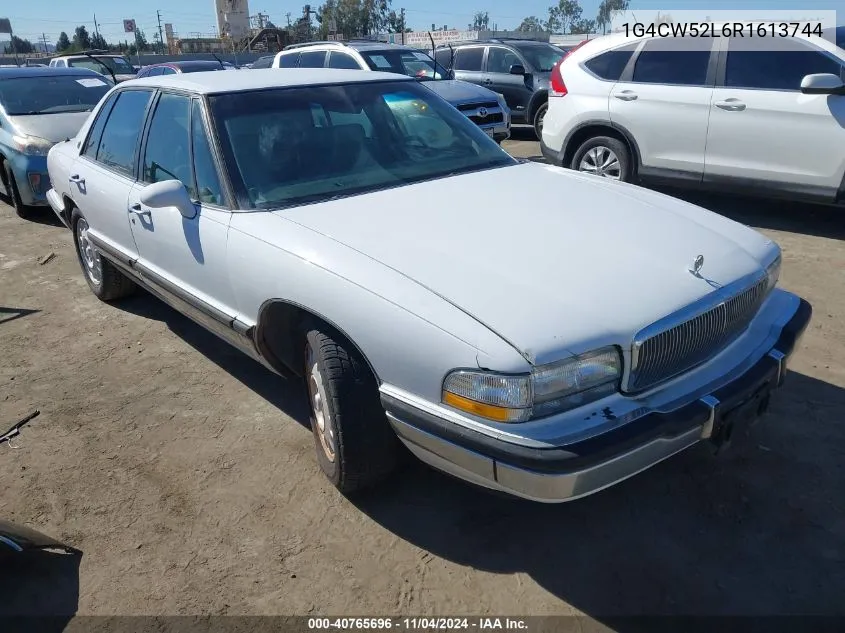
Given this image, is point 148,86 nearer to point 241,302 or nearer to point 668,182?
point 241,302

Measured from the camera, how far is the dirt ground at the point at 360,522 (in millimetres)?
2441

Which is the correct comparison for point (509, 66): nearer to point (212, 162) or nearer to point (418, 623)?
point (212, 162)

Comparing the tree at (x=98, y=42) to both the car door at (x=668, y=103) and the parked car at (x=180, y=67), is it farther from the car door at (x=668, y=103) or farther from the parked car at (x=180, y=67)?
the car door at (x=668, y=103)

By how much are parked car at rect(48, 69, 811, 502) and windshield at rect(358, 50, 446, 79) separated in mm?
6558

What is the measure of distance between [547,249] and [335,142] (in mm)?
1383

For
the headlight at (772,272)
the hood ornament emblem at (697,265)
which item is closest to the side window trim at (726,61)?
the headlight at (772,272)

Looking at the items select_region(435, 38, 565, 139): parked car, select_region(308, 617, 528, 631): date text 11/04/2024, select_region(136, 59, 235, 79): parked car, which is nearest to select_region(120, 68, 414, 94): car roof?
select_region(308, 617, 528, 631): date text 11/04/2024

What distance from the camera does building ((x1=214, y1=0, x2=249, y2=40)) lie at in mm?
64125

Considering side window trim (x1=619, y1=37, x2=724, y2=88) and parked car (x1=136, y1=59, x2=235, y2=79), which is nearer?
side window trim (x1=619, y1=37, x2=724, y2=88)

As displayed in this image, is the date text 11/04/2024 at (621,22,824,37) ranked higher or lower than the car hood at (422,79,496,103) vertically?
higher

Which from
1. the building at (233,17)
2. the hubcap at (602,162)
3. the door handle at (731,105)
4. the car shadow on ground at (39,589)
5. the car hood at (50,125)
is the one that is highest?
the building at (233,17)

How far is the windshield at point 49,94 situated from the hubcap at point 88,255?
12.2ft

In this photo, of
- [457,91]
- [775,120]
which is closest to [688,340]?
[775,120]

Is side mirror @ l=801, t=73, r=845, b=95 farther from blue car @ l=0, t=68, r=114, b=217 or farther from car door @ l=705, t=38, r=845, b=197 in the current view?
blue car @ l=0, t=68, r=114, b=217
